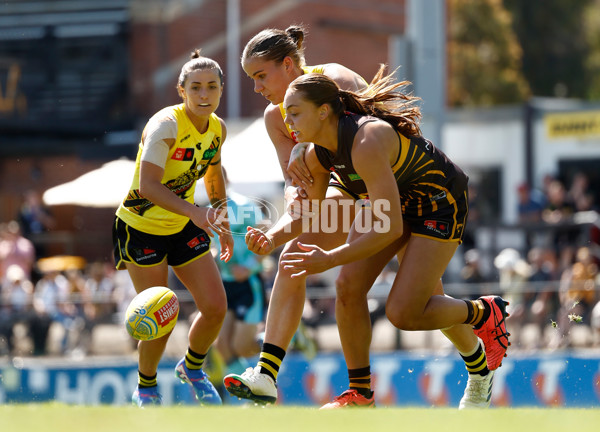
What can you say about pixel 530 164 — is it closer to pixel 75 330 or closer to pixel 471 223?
pixel 471 223

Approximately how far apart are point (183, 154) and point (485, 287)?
6451mm

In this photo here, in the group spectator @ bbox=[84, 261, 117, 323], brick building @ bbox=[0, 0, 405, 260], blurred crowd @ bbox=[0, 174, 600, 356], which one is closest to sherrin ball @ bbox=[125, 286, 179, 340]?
blurred crowd @ bbox=[0, 174, 600, 356]

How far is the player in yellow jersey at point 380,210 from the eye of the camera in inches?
230

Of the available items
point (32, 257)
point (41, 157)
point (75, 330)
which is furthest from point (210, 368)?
point (41, 157)

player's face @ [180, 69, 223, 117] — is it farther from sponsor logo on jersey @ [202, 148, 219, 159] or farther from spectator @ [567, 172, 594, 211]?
spectator @ [567, 172, 594, 211]

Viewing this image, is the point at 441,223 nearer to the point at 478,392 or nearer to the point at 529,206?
the point at 478,392

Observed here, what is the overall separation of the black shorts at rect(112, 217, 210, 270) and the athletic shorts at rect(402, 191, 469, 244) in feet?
4.75

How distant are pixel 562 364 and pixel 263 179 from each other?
605cm

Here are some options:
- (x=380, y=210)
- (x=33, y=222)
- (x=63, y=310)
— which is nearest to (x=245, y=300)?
(x=63, y=310)

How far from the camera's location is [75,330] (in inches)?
532

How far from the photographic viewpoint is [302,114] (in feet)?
19.7

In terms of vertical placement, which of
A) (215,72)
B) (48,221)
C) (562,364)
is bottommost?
(562,364)

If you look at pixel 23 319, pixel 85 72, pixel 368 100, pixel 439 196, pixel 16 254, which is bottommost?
pixel 23 319

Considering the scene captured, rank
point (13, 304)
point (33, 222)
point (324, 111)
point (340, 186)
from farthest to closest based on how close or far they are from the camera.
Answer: point (33, 222)
point (13, 304)
point (340, 186)
point (324, 111)
